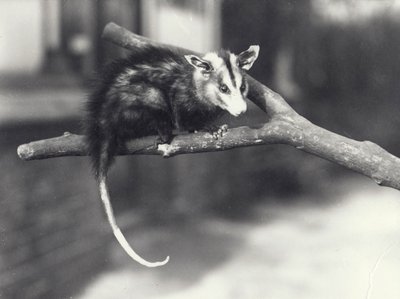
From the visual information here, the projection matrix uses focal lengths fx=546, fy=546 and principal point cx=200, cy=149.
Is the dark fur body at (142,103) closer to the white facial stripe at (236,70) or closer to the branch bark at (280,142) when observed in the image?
the branch bark at (280,142)

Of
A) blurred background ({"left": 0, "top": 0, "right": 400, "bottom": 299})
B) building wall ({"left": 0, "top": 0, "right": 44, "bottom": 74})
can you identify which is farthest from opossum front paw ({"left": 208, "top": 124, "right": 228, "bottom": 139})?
building wall ({"left": 0, "top": 0, "right": 44, "bottom": 74})

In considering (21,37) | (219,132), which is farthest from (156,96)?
(21,37)

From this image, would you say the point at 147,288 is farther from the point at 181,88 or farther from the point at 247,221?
the point at 181,88

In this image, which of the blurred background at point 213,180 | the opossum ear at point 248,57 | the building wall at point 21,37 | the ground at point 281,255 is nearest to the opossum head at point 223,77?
the opossum ear at point 248,57

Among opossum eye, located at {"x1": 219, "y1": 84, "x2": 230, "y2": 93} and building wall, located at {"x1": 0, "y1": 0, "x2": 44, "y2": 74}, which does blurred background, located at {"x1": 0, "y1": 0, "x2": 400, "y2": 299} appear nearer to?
building wall, located at {"x1": 0, "y1": 0, "x2": 44, "y2": 74}

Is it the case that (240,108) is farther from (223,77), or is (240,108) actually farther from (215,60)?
(215,60)

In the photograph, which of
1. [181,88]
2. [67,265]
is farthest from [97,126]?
[67,265]

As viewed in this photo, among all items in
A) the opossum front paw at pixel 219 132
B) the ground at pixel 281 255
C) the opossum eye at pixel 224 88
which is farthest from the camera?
the ground at pixel 281 255

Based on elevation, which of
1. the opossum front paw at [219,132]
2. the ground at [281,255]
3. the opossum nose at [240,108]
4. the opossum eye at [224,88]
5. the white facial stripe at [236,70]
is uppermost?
the white facial stripe at [236,70]

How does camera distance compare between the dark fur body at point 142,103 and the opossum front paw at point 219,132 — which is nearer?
the opossum front paw at point 219,132
